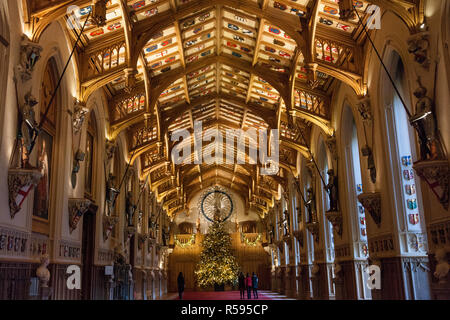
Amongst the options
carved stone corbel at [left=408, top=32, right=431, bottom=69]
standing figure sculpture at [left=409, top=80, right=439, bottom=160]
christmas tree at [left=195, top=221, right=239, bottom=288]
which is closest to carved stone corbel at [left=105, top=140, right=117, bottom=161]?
standing figure sculpture at [left=409, top=80, right=439, bottom=160]

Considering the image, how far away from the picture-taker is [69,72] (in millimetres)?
11773

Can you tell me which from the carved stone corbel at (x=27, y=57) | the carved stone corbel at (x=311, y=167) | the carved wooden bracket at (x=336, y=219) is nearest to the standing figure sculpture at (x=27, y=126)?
the carved stone corbel at (x=27, y=57)

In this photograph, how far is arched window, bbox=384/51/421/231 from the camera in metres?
10.8

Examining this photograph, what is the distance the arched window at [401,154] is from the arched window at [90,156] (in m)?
8.95

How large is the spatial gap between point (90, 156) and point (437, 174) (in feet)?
34.1

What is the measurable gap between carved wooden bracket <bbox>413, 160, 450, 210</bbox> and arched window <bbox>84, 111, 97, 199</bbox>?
31.8 feet

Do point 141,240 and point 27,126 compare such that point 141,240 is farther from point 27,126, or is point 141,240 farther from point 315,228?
point 27,126

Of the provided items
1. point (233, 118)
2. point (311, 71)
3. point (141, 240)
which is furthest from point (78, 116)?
point (233, 118)

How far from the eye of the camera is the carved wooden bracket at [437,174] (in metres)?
7.67

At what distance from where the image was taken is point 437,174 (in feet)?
25.3

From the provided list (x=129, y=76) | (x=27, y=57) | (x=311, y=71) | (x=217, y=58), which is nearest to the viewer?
(x=27, y=57)

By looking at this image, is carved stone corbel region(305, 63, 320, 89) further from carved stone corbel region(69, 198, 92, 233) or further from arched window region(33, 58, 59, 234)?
carved stone corbel region(69, 198, 92, 233)

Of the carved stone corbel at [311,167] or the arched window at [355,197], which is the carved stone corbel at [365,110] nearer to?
the arched window at [355,197]
